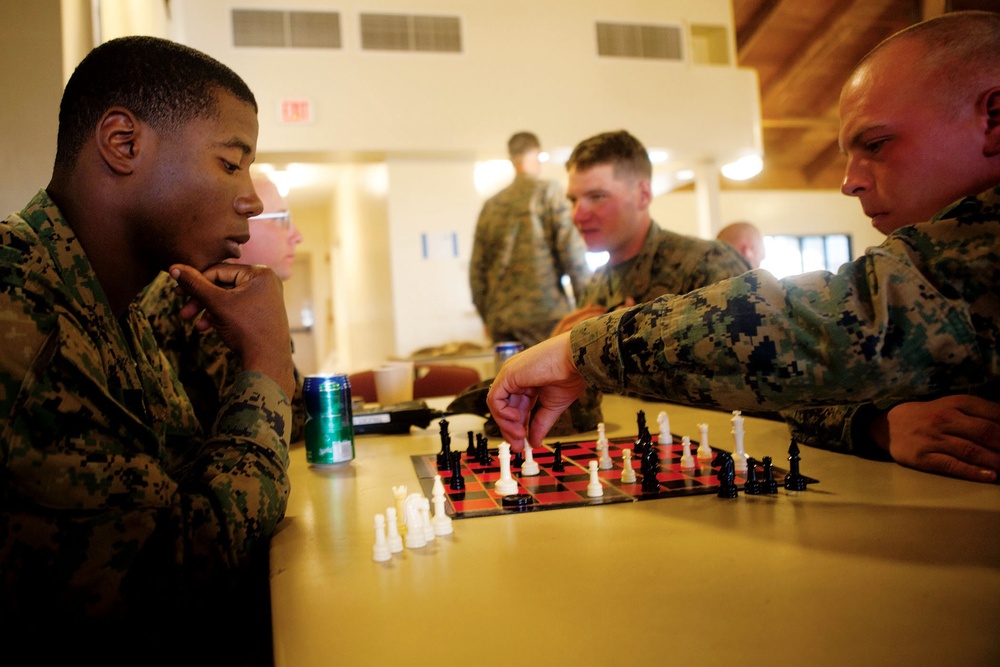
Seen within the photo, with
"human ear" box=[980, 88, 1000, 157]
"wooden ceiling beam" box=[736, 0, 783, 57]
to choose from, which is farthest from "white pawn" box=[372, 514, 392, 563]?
"wooden ceiling beam" box=[736, 0, 783, 57]

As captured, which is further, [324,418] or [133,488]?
[324,418]

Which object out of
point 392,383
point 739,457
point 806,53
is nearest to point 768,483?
point 739,457

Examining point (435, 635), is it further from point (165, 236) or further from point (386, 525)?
point (165, 236)

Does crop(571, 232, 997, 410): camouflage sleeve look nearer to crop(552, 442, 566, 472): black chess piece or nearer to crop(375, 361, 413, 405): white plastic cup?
crop(552, 442, 566, 472): black chess piece

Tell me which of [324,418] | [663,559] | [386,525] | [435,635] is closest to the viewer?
[435,635]

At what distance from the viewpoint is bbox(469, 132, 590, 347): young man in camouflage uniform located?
4352 mm

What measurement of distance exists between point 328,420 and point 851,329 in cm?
102

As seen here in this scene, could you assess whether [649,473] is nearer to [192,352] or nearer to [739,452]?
[739,452]

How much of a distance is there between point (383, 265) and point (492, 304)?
6.81 feet

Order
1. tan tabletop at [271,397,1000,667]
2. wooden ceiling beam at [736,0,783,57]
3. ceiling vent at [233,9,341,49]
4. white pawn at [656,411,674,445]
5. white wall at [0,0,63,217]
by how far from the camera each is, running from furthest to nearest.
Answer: wooden ceiling beam at [736,0,783,57], ceiling vent at [233,9,341,49], white wall at [0,0,63,217], white pawn at [656,411,674,445], tan tabletop at [271,397,1000,667]

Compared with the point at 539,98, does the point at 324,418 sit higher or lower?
lower

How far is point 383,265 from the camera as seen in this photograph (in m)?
6.33

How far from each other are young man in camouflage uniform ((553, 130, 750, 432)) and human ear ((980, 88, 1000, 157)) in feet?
4.89

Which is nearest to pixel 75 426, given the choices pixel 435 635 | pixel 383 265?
pixel 435 635
